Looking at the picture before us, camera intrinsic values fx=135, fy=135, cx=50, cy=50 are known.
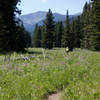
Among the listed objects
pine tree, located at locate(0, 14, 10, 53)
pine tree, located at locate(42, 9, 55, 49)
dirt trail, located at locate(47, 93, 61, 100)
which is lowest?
dirt trail, located at locate(47, 93, 61, 100)

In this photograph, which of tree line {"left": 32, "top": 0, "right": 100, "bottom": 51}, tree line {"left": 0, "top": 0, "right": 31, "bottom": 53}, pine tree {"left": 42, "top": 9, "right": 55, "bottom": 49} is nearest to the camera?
tree line {"left": 0, "top": 0, "right": 31, "bottom": 53}

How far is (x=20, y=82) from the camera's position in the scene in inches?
181

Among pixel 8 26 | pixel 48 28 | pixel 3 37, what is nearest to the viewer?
pixel 3 37

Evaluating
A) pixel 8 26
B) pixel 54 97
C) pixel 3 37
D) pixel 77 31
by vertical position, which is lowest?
pixel 54 97

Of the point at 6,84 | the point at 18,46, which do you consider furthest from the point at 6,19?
the point at 6,84

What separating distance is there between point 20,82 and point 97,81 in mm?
2762

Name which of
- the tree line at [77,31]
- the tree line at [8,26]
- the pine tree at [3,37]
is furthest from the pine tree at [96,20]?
the pine tree at [3,37]

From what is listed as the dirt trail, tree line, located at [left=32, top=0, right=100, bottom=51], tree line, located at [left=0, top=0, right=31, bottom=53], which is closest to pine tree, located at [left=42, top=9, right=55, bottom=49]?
tree line, located at [left=32, top=0, right=100, bottom=51]

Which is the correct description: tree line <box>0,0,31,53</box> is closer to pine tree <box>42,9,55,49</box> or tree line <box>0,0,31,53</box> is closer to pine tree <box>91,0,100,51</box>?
pine tree <box>91,0,100,51</box>

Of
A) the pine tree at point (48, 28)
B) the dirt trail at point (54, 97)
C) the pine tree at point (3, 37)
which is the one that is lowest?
the dirt trail at point (54, 97)

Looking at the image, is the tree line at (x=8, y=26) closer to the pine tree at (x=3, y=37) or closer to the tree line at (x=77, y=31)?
the pine tree at (x=3, y=37)

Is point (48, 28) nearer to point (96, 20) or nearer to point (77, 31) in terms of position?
point (96, 20)

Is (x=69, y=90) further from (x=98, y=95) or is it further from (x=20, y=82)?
(x=20, y=82)

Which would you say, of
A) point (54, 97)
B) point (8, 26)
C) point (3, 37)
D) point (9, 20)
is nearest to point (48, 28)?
point (9, 20)
